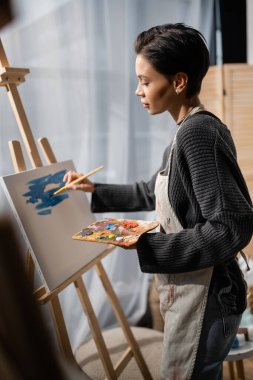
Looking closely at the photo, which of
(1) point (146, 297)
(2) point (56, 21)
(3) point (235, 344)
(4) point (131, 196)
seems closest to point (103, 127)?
(2) point (56, 21)

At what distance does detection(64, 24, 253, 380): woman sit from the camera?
935 mm

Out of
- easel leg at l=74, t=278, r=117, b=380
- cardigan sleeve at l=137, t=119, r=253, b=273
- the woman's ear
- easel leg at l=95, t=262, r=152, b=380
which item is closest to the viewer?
cardigan sleeve at l=137, t=119, r=253, b=273

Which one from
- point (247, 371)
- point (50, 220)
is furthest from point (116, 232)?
point (247, 371)

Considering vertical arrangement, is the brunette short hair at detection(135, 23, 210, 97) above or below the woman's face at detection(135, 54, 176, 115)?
→ above

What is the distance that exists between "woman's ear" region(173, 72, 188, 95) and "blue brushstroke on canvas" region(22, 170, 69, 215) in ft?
1.92

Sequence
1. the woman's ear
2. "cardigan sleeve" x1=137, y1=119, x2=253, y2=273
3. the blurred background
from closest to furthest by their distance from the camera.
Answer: "cardigan sleeve" x1=137, y1=119, x2=253, y2=273 < the woman's ear < the blurred background

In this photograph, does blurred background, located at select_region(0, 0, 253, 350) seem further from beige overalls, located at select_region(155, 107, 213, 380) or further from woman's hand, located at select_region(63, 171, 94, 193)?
beige overalls, located at select_region(155, 107, 213, 380)

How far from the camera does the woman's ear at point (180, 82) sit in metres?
1.04

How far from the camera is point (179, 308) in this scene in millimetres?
1079

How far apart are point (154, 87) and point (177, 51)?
11 cm

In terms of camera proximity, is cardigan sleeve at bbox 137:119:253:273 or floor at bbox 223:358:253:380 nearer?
cardigan sleeve at bbox 137:119:253:273

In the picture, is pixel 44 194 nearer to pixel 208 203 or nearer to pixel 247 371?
pixel 208 203

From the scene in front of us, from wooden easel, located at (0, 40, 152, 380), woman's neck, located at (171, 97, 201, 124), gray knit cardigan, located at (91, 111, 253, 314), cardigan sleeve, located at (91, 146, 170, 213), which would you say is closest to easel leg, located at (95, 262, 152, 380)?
wooden easel, located at (0, 40, 152, 380)

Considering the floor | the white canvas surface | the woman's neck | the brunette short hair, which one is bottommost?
the floor
